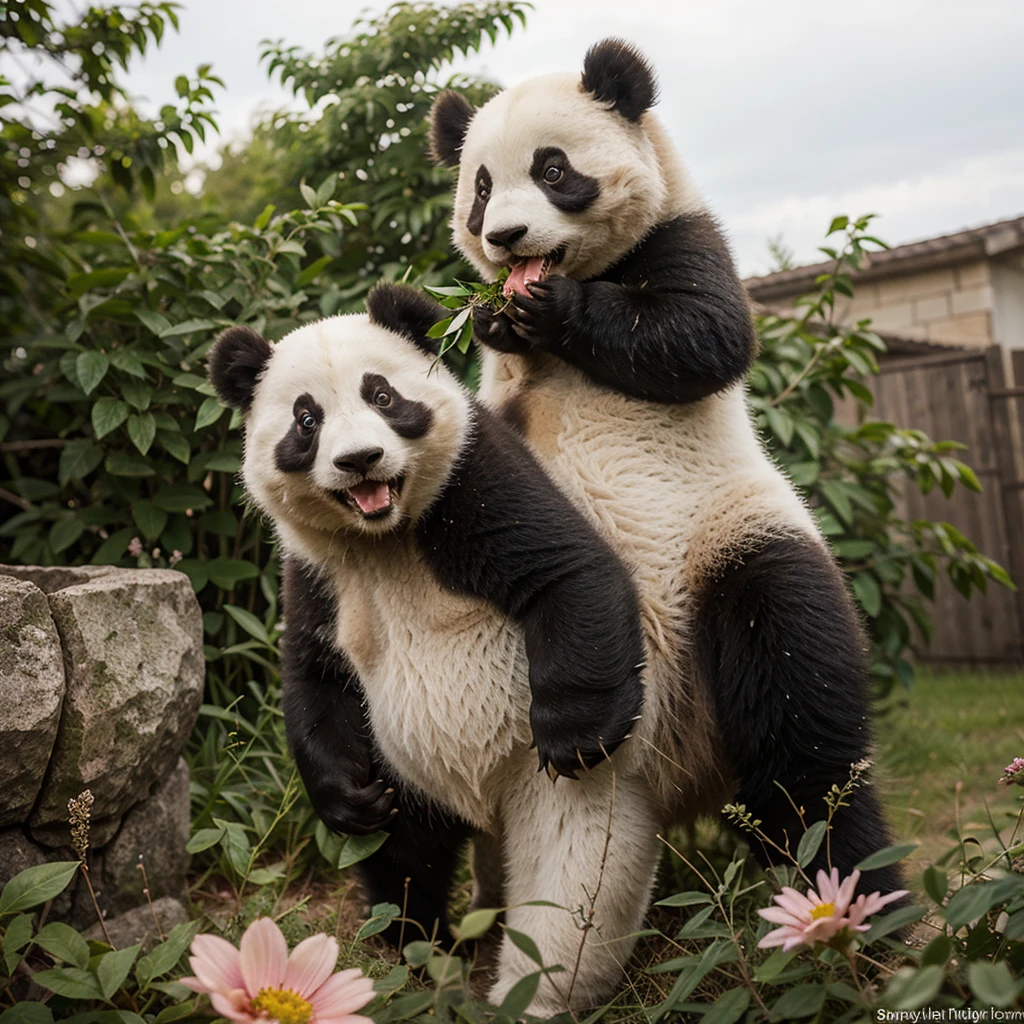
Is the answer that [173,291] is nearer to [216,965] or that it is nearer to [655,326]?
[655,326]

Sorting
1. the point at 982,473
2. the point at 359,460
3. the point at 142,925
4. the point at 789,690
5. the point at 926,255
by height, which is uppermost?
the point at 926,255

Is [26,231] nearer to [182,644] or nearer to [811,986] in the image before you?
[182,644]

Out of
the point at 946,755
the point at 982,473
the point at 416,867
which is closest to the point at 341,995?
the point at 416,867

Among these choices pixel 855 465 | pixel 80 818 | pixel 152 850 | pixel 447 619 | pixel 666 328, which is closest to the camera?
pixel 80 818

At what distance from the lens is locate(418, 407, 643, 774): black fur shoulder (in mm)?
2156

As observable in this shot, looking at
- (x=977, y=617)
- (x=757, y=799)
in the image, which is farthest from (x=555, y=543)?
(x=977, y=617)

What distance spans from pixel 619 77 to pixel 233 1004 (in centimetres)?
234

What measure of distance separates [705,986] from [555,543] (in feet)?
3.57

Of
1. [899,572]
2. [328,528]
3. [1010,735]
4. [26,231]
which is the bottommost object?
[1010,735]

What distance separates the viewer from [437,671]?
2314mm

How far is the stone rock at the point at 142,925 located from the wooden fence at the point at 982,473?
6975mm

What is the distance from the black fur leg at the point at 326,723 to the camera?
2.50m

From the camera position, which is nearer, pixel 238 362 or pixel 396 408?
pixel 396 408

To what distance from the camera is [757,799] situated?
234cm
